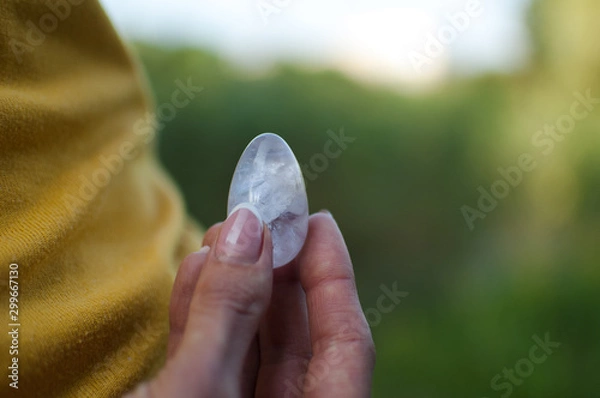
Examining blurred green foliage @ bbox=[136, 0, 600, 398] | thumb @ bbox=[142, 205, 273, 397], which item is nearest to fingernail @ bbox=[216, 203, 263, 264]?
thumb @ bbox=[142, 205, 273, 397]

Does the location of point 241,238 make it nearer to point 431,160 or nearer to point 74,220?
point 74,220

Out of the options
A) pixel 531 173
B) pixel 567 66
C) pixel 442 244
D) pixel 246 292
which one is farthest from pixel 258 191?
pixel 567 66

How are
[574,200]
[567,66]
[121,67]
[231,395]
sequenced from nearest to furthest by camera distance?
[231,395]
[121,67]
[574,200]
[567,66]

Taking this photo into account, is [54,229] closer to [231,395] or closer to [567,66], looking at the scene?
[231,395]

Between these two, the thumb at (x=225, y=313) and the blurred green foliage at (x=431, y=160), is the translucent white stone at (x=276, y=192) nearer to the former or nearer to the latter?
the thumb at (x=225, y=313)

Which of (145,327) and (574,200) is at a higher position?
(574,200)

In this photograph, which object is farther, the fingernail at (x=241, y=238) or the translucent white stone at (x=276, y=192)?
the translucent white stone at (x=276, y=192)

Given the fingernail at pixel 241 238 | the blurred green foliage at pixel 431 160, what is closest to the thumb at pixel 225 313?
the fingernail at pixel 241 238
